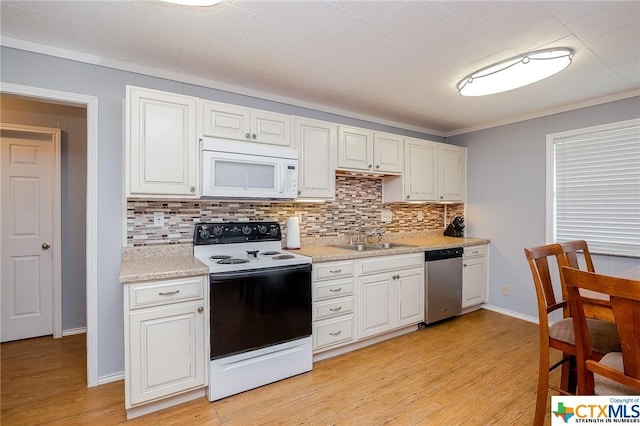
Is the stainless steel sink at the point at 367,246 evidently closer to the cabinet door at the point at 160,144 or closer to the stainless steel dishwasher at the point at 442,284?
the stainless steel dishwasher at the point at 442,284

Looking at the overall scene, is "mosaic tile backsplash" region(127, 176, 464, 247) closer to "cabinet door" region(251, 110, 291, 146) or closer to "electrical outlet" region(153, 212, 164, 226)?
"electrical outlet" region(153, 212, 164, 226)

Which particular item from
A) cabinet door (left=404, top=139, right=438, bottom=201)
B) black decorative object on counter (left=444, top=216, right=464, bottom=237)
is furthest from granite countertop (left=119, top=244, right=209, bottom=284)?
black decorative object on counter (left=444, top=216, right=464, bottom=237)

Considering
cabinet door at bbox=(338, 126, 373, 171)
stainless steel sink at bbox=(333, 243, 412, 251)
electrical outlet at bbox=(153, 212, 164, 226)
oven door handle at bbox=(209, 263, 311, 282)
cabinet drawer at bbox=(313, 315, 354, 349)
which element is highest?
cabinet door at bbox=(338, 126, 373, 171)

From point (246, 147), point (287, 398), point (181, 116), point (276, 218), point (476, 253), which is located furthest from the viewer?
point (476, 253)

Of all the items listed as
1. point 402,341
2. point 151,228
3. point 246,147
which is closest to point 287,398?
point 402,341

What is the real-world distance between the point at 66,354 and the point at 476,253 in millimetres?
4307

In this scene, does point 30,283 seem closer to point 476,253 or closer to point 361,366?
point 361,366

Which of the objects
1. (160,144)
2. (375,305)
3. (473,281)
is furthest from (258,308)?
(473,281)

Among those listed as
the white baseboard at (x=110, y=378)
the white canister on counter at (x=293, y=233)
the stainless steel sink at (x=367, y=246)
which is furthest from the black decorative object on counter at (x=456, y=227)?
the white baseboard at (x=110, y=378)

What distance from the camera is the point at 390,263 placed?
296cm

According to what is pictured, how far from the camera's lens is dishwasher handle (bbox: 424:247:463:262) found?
10.7 ft

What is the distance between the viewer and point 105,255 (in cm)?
225

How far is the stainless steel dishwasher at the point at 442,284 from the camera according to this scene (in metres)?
3.27

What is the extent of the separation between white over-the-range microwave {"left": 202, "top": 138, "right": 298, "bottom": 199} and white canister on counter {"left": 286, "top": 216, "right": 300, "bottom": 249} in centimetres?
38
